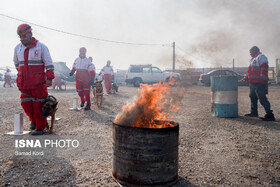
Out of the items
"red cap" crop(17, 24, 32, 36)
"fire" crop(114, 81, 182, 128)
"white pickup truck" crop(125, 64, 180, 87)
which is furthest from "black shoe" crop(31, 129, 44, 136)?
"white pickup truck" crop(125, 64, 180, 87)

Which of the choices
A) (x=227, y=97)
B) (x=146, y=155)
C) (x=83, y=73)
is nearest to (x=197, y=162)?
(x=146, y=155)

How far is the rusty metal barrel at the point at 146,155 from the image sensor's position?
103 inches

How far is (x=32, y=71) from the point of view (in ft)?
15.0

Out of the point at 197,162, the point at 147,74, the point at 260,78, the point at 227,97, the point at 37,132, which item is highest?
the point at 147,74

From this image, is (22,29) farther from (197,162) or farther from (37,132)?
(197,162)

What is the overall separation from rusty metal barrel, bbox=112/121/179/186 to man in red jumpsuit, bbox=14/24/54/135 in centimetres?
253

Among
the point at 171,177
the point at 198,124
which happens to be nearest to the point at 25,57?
the point at 171,177

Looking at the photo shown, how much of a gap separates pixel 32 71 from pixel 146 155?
311 centimetres

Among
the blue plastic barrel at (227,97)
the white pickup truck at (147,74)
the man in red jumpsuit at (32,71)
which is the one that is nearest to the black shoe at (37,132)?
the man in red jumpsuit at (32,71)

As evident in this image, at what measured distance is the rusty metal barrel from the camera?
262 centimetres

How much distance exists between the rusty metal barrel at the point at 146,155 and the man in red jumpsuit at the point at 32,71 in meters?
2.53

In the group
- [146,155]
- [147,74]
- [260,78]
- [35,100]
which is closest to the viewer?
[146,155]

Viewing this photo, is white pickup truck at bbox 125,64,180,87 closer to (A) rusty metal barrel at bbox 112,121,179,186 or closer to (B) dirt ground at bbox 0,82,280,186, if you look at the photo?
(B) dirt ground at bbox 0,82,280,186

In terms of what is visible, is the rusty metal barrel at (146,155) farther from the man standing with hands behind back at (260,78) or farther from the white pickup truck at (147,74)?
the white pickup truck at (147,74)
